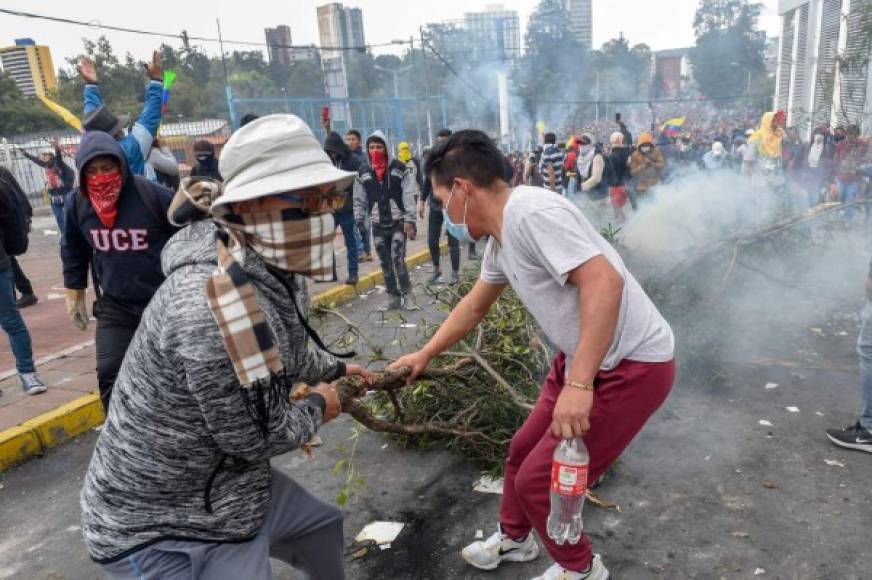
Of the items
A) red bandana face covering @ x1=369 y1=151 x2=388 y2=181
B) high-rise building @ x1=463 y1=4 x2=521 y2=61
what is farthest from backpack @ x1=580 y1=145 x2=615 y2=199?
high-rise building @ x1=463 y1=4 x2=521 y2=61

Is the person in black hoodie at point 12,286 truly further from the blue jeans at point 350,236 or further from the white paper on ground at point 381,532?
the blue jeans at point 350,236

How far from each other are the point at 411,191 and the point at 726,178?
19.1ft

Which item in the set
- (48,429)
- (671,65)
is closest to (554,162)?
(48,429)

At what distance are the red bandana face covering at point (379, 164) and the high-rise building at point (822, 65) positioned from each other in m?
11.7

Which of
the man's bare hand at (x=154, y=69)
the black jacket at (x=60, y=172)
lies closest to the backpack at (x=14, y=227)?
the man's bare hand at (x=154, y=69)

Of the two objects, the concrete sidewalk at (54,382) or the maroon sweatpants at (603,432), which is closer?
the maroon sweatpants at (603,432)

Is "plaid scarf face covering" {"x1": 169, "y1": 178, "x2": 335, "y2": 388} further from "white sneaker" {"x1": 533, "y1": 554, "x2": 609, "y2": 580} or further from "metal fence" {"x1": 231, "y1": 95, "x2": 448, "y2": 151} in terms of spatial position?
"metal fence" {"x1": 231, "y1": 95, "x2": 448, "y2": 151}

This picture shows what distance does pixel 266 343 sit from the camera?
141 cm

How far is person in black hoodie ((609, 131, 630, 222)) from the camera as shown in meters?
10.6

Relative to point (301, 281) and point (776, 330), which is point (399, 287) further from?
point (301, 281)

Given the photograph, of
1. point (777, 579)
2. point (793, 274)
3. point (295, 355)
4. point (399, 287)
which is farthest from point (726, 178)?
point (295, 355)

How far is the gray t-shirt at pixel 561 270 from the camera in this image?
2010 mm

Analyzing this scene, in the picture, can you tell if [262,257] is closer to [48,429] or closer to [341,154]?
[48,429]

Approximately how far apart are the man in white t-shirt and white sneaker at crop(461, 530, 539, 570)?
238mm
